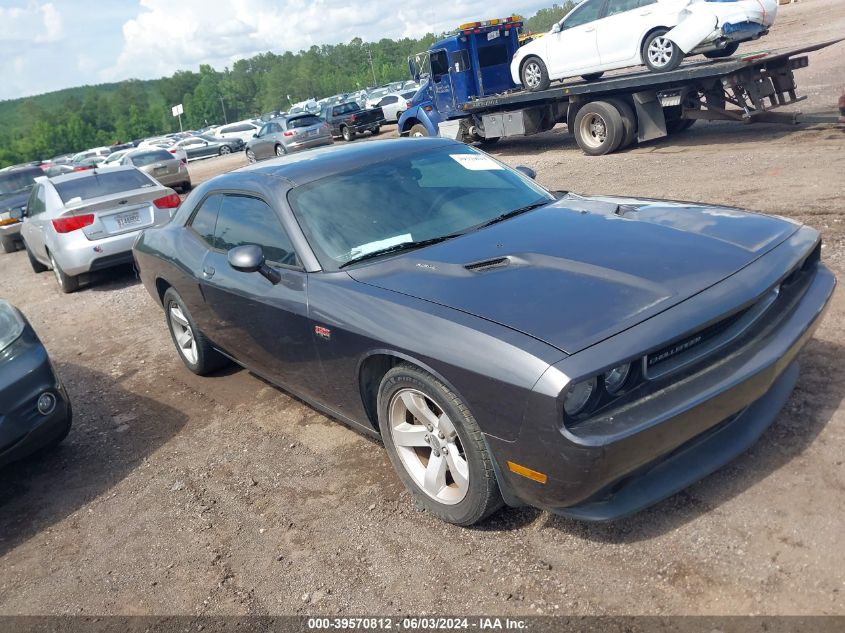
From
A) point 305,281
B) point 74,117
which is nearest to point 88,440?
point 305,281

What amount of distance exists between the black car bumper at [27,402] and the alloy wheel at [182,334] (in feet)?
3.68

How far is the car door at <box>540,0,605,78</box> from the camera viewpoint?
42.7 ft

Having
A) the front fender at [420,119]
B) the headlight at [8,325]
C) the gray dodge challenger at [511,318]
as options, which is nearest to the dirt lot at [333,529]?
the gray dodge challenger at [511,318]

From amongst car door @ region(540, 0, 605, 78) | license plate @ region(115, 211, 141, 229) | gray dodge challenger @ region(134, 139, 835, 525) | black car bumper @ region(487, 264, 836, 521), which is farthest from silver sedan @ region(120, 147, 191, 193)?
black car bumper @ region(487, 264, 836, 521)

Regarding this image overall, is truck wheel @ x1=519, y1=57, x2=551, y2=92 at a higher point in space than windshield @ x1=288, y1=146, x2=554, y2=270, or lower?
higher

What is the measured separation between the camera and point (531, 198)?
433 cm

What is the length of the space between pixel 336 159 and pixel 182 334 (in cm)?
231

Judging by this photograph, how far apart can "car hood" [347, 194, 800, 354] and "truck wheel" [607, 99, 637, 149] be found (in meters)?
9.21

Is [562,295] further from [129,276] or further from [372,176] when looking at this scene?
[129,276]

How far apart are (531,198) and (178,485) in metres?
2.70

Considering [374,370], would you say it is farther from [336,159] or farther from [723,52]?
[723,52]

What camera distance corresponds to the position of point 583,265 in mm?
3127

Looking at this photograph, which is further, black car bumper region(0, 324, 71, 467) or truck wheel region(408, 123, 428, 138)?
truck wheel region(408, 123, 428, 138)

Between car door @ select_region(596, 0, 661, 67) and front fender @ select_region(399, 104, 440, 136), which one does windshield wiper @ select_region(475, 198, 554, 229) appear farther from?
front fender @ select_region(399, 104, 440, 136)
